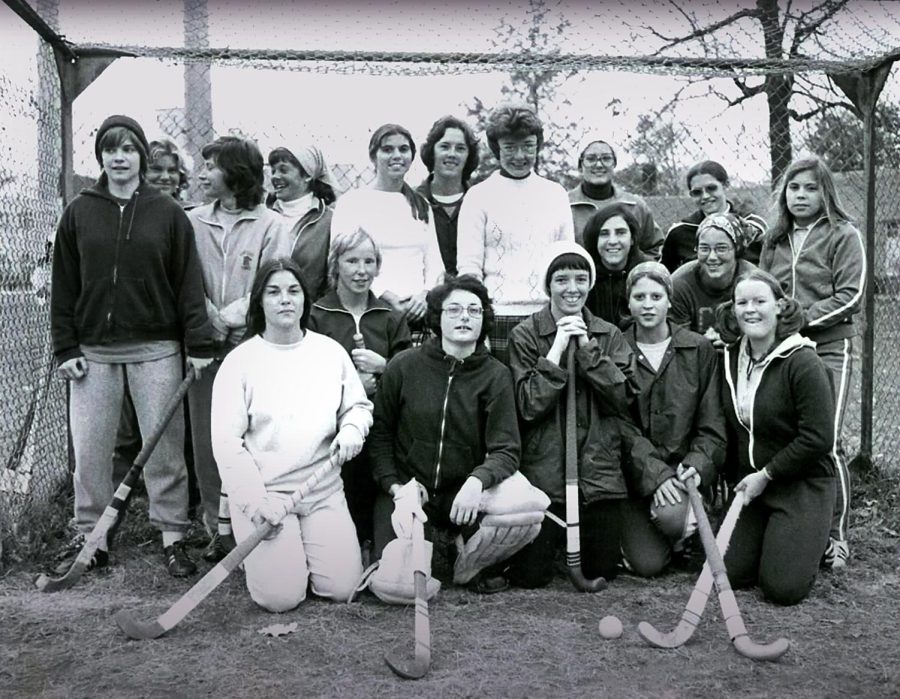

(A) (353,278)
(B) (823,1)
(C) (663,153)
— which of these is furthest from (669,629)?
(C) (663,153)

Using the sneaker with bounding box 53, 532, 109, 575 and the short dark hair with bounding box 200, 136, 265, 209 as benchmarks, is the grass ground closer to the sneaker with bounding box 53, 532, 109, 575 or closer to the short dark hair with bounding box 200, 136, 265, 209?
the sneaker with bounding box 53, 532, 109, 575

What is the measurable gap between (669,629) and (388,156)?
2.59 meters

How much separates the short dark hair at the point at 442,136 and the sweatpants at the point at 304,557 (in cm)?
189

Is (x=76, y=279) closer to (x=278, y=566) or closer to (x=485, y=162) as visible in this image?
(x=278, y=566)

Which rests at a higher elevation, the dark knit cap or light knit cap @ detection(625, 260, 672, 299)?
the dark knit cap

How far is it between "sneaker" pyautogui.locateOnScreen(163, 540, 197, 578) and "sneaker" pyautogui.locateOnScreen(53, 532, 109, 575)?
282 mm

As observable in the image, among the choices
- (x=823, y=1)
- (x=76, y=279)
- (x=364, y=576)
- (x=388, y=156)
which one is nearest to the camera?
(x=364, y=576)

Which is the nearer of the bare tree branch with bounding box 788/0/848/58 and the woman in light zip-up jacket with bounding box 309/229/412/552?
the woman in light zip-up jacket with bounding box 309/229/412/552

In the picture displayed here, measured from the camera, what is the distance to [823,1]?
5.00 m

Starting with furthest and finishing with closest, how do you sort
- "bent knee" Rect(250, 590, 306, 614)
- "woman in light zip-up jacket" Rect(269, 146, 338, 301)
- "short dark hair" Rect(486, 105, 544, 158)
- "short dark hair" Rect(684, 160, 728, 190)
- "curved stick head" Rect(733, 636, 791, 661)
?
"short dark hair" Rect(684, 160, 728, 190), "woman in light zip-up jacket" Rect(269, 146, 338, 301), "short dark hair" Rect(486, 105, 544, 158), "bent knee" Rect(250, 590, 306, 614), "curved stick head" Rect(733, 636, 791, 661)

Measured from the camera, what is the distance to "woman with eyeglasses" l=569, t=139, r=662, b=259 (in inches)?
203

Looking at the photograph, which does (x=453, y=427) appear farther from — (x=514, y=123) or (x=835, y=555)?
(x=835, y=555)

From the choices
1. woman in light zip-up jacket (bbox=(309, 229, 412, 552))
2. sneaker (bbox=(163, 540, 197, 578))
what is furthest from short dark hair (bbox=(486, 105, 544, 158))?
sneaker (bbox=(163, 540, 197, 578))

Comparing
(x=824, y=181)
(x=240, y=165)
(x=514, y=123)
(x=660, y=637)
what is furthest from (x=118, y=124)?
(x=824, y=181)
